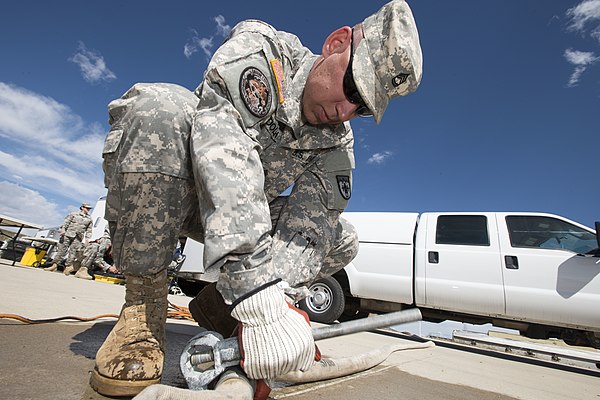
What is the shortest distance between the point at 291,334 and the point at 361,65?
0.87 metres

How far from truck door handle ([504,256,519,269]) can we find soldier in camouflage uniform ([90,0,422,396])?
8.78 feet

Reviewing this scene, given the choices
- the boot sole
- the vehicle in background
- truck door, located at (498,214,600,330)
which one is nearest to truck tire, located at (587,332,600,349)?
the vehicle in background

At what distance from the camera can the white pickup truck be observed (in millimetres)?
3100

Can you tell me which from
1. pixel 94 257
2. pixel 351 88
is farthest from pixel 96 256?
pixel 351 88

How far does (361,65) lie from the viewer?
109 centimetres

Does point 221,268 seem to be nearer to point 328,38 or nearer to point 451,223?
point 328,38

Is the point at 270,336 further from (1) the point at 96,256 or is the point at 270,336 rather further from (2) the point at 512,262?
(1) the point at 96,256

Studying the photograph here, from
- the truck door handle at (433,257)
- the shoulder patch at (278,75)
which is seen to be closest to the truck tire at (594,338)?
the truck door handle at (433,257)

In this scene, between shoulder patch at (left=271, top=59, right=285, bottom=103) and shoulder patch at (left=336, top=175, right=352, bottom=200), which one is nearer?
shoulder patch at (left=271, top=59, right=285, bottom=103)

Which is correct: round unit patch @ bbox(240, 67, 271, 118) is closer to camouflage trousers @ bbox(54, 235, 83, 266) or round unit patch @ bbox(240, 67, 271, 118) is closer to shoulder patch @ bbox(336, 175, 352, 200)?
shoulder patch @ bbox(336, 175, 352, 200)

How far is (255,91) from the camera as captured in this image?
920mm

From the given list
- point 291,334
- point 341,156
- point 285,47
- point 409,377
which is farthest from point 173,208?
point 409,377

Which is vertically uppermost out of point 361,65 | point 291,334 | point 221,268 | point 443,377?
point 361,65

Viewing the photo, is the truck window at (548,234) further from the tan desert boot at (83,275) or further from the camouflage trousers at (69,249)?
the camouflage trousers at (69,249)
